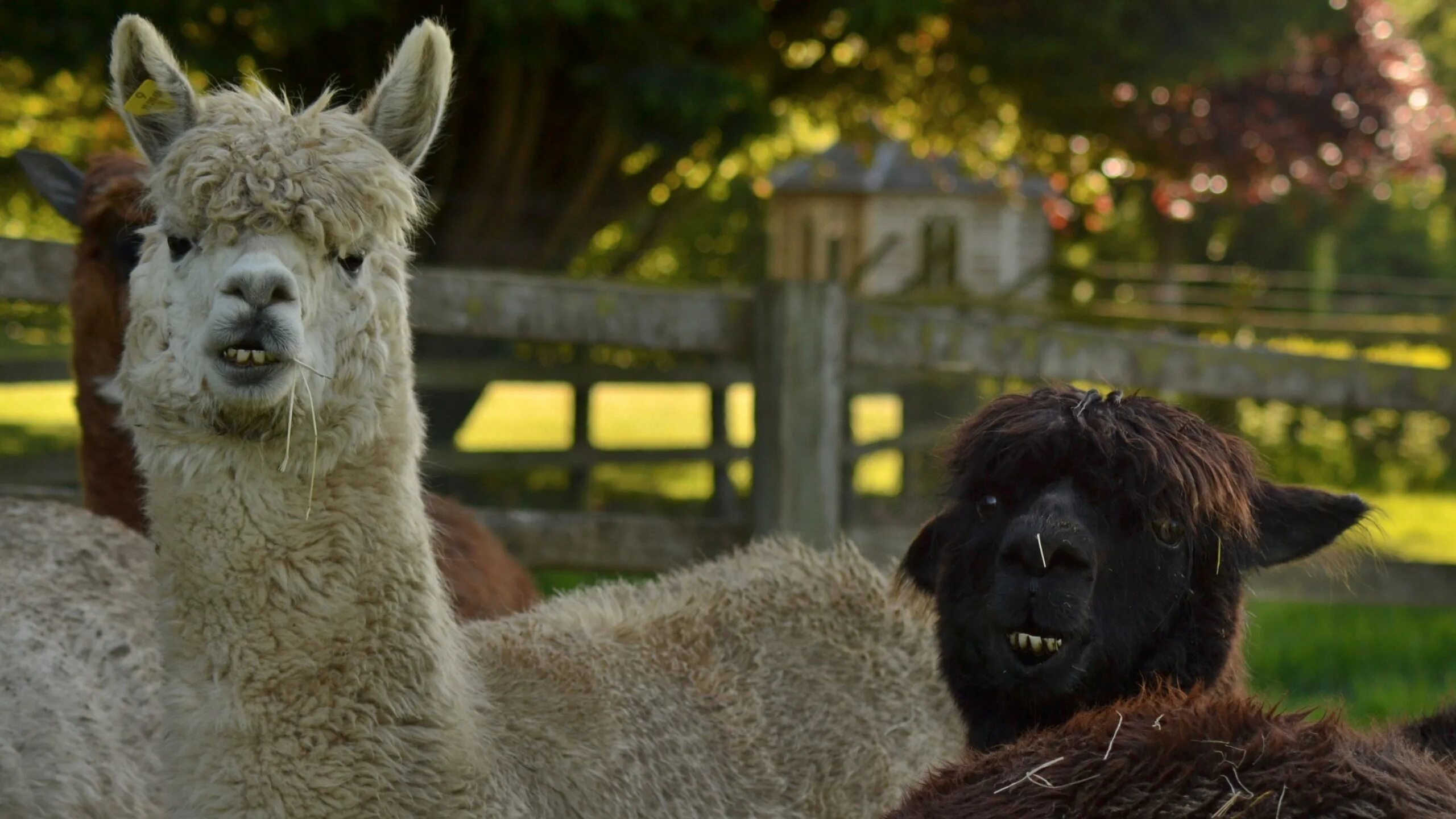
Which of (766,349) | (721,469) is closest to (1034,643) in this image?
(766,349)

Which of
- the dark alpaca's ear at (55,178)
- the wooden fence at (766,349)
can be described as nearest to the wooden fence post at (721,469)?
the wooden fence at (766,349)

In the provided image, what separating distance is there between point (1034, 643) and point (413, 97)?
173 centimetres

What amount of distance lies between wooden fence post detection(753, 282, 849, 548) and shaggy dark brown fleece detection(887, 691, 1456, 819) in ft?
10.1

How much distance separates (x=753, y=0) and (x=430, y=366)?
2.71 meters

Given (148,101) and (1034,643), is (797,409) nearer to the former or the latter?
(1034,643)

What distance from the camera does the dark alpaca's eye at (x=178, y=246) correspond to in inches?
117

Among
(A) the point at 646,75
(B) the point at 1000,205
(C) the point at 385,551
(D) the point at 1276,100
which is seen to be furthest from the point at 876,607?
(B) the point at 1000,205

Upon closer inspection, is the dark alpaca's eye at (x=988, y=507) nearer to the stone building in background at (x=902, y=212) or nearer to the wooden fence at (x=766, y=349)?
the wooden fence at (x=766, y=349)

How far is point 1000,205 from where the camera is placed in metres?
29.9

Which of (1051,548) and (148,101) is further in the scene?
(148,101)

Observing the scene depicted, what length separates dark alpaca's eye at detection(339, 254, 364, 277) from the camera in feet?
9.85

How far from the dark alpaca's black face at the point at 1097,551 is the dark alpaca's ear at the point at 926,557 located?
0.42ft

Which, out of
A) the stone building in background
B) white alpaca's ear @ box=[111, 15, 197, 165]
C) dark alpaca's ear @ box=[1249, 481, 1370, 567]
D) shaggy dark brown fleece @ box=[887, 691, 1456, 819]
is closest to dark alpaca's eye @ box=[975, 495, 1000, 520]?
dark alpaca's ear @ box=[1249, 481, 1370, 567]

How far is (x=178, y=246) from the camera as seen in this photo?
300 cm
